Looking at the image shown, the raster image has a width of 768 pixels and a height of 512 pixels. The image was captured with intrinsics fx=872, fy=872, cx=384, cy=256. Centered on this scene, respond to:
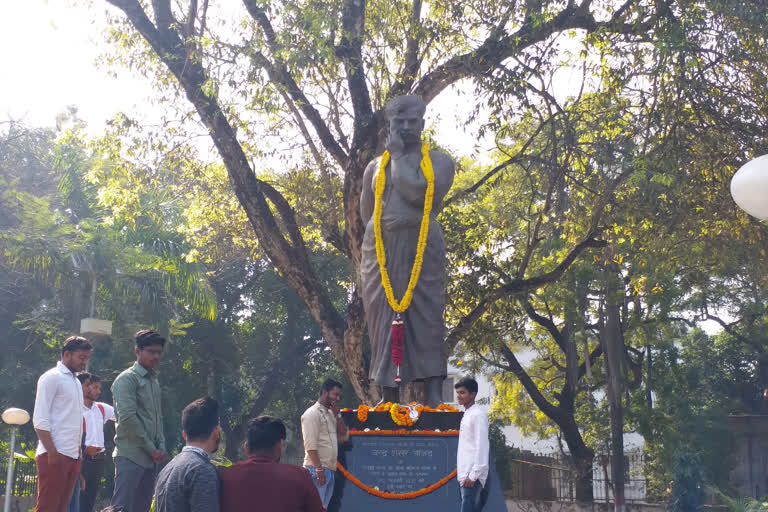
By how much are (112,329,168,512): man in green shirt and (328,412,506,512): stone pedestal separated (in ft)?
6.24

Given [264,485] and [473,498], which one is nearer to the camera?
[264,485]

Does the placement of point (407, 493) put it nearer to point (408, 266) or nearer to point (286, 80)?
point (408, 266)

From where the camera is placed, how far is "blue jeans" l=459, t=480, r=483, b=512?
6578 mm

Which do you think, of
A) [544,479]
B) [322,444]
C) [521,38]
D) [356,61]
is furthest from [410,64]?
[544,479]

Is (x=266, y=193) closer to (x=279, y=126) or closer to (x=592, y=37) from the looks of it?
(x=279, y=126)

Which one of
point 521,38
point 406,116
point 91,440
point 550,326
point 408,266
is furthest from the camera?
point 550,326

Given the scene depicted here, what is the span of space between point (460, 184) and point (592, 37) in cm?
855

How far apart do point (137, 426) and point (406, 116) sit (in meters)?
3.93

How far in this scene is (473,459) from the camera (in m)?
6.54

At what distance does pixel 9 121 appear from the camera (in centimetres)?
2206

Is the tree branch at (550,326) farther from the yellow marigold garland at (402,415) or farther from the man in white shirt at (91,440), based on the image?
the man in white shirt at (91,440)

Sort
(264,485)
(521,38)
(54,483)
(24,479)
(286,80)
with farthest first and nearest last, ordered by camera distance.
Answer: (24,479) → (286,80) → (521,38) → (54,483) → (264,485)

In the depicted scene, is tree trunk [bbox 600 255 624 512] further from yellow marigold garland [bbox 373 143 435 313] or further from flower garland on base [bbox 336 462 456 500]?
flower garland on base [bbox 336 462 456 500]

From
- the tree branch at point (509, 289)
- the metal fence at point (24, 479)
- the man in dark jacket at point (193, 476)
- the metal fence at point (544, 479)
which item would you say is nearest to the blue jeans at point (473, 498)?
the man in dark jacket at point (193, 476)
